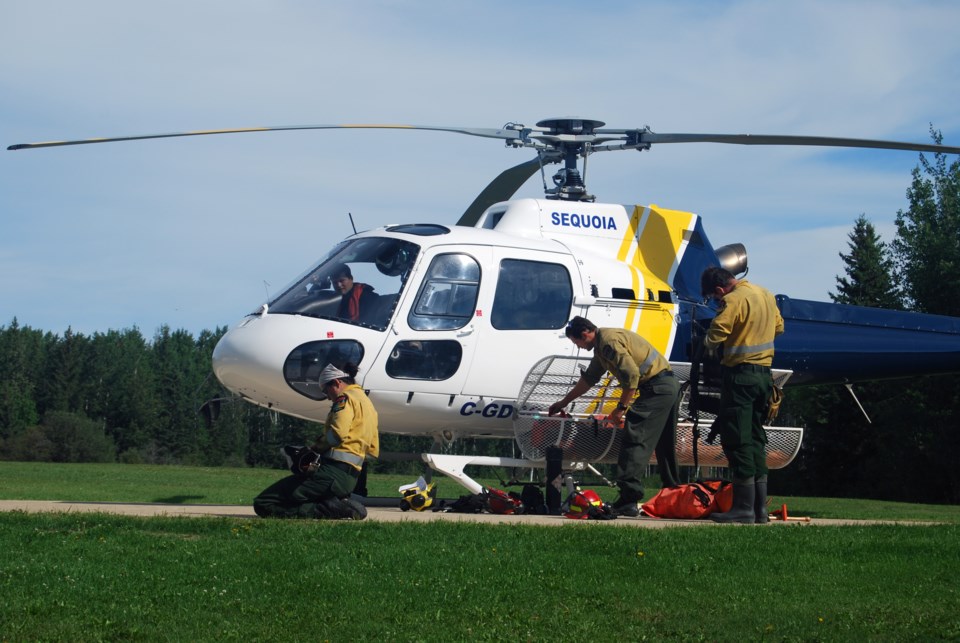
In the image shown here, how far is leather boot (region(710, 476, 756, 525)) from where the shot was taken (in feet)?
37.6

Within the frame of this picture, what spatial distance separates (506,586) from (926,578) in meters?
2.78

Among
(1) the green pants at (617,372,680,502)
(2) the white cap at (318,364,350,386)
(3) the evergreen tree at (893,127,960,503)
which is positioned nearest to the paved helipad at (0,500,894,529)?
(1) the green pants at (617,372,680,502)

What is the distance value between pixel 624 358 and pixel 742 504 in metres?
1.82

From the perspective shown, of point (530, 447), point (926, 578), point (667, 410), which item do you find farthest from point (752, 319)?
point (926, 578)

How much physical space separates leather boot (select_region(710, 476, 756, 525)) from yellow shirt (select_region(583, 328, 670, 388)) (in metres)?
1.40

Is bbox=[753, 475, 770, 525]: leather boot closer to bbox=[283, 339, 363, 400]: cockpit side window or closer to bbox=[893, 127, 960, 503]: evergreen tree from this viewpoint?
bbox=[283, 339, 363, 400]: cockpit side window

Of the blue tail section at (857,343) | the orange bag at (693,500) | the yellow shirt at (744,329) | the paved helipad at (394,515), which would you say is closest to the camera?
the paved helipad at (394,515)

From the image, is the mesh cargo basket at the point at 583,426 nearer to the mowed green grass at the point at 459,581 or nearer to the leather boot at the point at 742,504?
the leather boot at the point at 742,504

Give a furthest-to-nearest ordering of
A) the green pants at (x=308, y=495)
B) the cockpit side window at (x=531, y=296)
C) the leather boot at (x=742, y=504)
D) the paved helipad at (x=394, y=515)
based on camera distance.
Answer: the cockpit side window at (x=531, y=296), the leather boot at (x=742, y=504), the paved helipad at (x=394, y=515), the green pants at (x=308, y=495)

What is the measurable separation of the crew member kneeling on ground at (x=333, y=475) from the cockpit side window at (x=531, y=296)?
10.7 feet

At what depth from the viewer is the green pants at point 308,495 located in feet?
34.0

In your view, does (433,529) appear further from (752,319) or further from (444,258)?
(444,258)

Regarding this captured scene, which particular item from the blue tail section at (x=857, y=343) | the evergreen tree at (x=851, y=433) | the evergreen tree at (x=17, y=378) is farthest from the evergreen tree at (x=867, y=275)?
the evergreen tree at (x=17, y=378)

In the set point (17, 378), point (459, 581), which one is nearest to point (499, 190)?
point (459, 581)
